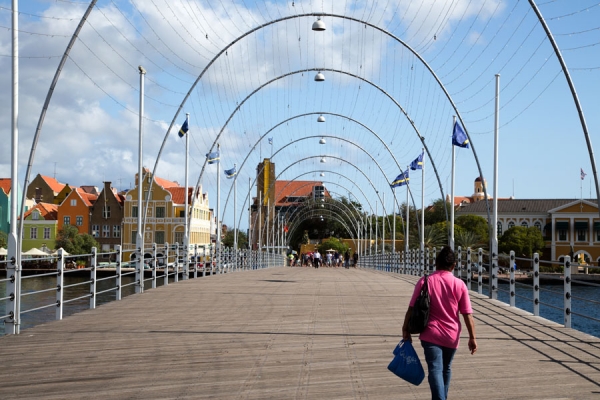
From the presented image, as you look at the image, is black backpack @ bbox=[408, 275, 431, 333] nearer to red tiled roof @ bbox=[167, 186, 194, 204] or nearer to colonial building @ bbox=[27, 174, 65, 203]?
red tiled roof @ bbox=[167, 186, 194, 204]

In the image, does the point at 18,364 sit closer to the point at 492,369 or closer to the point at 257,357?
the point at 257,357

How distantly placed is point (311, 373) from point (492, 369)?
2.04 metres

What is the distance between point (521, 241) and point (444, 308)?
3883 inches

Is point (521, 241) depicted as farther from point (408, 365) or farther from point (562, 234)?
point (408, 365)

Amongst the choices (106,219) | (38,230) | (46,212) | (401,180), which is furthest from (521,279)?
(46,212)

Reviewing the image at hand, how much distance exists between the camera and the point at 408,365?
6527mm

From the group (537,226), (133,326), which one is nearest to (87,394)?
(133,326)

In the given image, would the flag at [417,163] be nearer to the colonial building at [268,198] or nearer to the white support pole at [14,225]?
the colonial building at [268,198]

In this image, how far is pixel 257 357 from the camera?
9453 millimetres

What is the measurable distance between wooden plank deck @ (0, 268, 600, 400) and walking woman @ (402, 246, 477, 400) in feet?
3.40

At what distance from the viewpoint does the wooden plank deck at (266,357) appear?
7.56 meters

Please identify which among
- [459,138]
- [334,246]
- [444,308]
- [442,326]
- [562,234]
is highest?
[459,138]

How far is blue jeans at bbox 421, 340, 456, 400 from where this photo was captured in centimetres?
632

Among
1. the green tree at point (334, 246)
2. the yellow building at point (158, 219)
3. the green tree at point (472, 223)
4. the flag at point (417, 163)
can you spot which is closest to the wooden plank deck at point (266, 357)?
the flag at point (417, 163)
